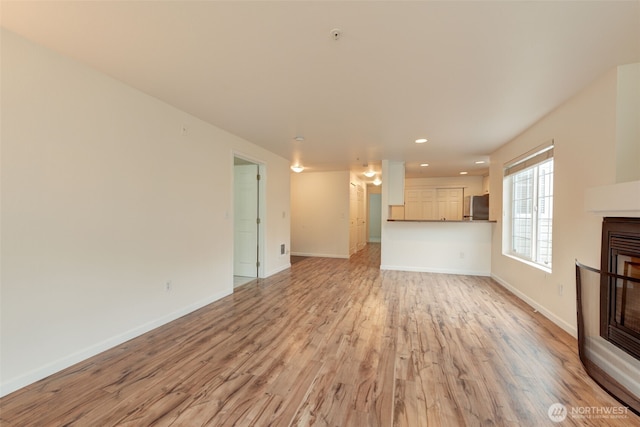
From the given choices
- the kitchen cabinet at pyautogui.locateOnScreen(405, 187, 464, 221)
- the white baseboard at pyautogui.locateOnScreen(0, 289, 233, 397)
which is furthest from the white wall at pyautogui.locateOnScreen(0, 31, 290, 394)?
the kitchen cabinet at pyautogui.locateOnScreen(405, 187, 464, 221)

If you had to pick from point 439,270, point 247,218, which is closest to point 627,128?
point 439,270

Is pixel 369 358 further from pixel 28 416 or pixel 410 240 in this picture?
pixel 410 240

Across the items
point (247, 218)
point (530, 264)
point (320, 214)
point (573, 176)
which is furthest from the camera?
point (320, 214)

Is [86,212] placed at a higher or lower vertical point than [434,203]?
lower

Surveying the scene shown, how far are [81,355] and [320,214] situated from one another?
5.68 m

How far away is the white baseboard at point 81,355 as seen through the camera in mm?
1746

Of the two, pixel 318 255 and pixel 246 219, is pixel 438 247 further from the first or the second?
pixel 246 219

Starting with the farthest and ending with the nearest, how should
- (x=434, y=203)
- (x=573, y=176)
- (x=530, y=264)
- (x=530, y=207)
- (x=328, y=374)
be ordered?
(x=434, y=203) → (x=530, y=207) → (x=530, y=264) → (x=573, y=176) → (x=328, y=374)

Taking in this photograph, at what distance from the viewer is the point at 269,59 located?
1977 millimetres

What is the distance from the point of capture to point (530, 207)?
12.0 ft

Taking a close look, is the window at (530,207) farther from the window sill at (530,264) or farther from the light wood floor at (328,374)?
the light wood floor at (328,374)

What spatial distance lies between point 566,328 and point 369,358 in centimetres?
211

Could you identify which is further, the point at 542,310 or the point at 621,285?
the point at 542,310

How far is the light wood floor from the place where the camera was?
157 centimetres
